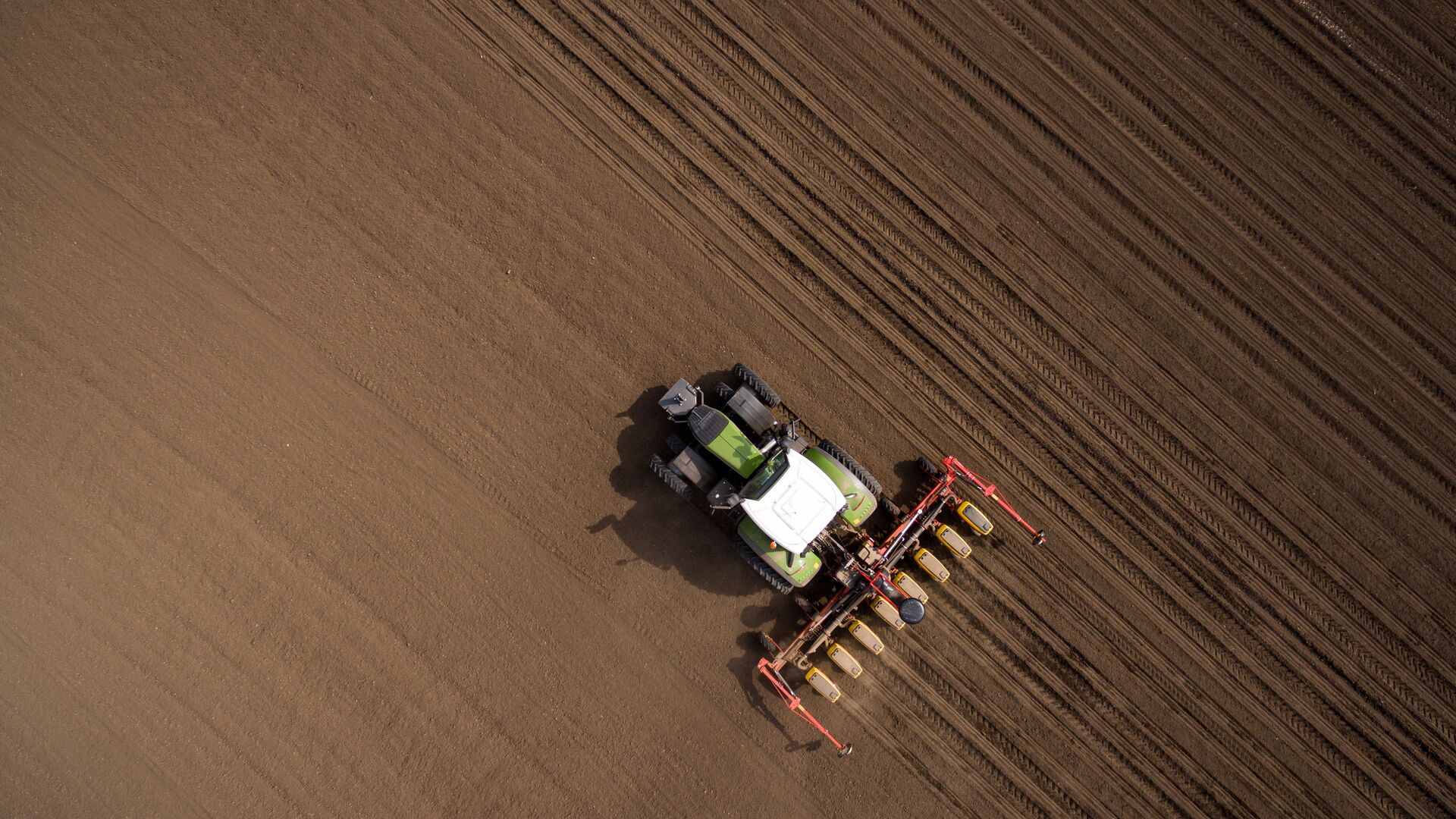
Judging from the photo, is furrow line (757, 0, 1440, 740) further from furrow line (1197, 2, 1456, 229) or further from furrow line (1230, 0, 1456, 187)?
furrow line (1230, 0, 1456, 187)

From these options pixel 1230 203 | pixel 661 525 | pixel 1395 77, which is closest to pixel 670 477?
pixel 661 525

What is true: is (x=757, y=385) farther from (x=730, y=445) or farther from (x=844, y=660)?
(x=844, y=660)

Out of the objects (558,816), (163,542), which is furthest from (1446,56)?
(163,542)

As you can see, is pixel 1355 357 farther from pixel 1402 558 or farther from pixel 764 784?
pixel 764 784

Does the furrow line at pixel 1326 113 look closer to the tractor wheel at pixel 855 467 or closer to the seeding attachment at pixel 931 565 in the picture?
the tractor wheel at pixel 855 467

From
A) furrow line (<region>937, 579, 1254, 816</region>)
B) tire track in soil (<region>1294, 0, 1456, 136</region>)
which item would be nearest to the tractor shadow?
furrow line (<region>937, 579, 1254, 816</region>)

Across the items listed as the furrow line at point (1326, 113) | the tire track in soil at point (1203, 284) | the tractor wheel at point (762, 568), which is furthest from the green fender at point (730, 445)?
the furrow line at point (1326, 113)
